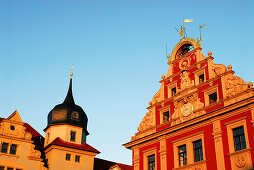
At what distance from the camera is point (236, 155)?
925 inches

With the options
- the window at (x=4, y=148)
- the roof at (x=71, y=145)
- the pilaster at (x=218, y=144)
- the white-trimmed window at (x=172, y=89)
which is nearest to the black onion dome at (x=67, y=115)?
the roof at (x=71, y=145)

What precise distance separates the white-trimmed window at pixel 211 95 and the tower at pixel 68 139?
1680cm

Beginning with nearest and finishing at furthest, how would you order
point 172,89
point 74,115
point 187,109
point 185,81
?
point 187,109 < point 185,81 < point 172,89 < point 74,115

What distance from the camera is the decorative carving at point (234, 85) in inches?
989

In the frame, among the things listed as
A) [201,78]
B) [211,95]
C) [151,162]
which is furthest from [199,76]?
[151,162]

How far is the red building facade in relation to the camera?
2416cm

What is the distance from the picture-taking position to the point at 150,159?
30375 mm

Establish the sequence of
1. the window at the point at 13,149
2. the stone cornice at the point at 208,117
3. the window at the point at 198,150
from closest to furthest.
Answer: the stone cornice at the point at 208,117, the window at the point at 198,150, the window at the point at 13,149

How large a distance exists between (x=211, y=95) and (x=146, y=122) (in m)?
7.22

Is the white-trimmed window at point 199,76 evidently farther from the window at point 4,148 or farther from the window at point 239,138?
the window at point 4,148

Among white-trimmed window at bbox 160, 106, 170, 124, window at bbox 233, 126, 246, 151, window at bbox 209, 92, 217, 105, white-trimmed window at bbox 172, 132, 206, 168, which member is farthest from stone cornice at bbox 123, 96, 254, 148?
window at bbox 209, 92, 217, 105

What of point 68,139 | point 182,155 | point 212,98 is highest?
point 212,98

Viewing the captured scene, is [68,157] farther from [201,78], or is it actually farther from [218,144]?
[218,144]

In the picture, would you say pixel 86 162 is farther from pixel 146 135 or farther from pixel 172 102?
pixel 172 102
